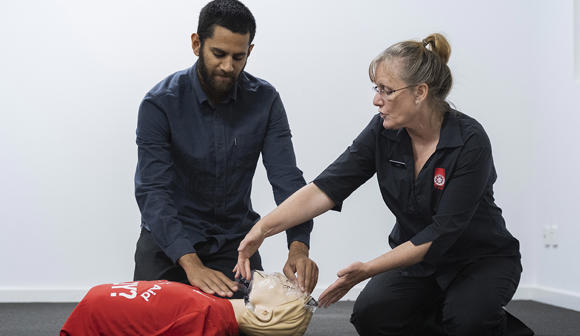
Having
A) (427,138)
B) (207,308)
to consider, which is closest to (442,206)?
(427,138)

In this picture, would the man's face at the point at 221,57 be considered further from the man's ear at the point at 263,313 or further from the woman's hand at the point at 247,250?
the man's ear at the point at 263,313

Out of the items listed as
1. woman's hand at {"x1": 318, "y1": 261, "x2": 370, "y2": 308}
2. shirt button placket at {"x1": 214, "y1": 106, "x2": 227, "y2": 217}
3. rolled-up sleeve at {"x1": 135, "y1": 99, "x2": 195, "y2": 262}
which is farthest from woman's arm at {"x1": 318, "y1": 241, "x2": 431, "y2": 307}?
shirt button placket at {"x1": 214, "y1": 106, "x2": 227, "y2": 217}

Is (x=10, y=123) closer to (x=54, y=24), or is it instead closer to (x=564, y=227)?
(x=54, y=24)

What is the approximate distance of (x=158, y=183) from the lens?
2.22 m

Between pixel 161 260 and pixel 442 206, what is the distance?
1000mm

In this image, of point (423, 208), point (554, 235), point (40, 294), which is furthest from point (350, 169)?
point (40, 294)

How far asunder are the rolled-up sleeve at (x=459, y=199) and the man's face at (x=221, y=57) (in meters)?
0.80

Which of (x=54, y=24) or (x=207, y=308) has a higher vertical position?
(x=54, y=24)

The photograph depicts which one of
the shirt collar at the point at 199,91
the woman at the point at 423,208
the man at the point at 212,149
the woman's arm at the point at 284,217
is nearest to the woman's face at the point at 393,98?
the woman at the point at 423,208

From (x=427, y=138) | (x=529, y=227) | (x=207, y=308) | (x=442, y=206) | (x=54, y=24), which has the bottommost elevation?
(x=529, y=227)

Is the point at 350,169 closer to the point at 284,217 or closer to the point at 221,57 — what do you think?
the point at 284,217

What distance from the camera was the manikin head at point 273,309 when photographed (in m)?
1.83

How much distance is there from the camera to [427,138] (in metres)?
2.08

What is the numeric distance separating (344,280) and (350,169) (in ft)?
1.48
